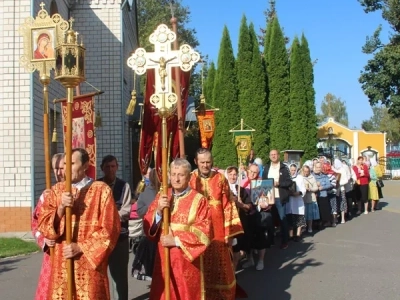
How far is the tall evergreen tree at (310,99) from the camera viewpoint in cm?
2461

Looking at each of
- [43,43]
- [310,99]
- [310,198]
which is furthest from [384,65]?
[43,43]

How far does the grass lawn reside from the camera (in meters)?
9.68

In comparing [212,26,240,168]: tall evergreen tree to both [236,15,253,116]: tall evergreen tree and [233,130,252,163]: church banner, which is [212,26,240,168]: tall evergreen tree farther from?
[233,130,252,163]: church banner

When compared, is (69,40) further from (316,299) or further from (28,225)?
(28,225)

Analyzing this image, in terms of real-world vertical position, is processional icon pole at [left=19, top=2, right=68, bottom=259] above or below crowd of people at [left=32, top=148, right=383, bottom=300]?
above

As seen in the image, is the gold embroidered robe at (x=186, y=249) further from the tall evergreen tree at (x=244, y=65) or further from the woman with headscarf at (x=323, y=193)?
the tall evergreen tree at (x=244, y=65)

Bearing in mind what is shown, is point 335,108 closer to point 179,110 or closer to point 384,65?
point 384,65

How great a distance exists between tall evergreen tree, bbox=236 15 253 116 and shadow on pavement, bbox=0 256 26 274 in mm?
16082

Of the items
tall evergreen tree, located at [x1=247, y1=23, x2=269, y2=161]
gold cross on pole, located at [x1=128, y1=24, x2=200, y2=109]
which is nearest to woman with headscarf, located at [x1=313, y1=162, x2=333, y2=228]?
gold cross on pole, located at [x1=128, y1=24, x2=200, y2=109]

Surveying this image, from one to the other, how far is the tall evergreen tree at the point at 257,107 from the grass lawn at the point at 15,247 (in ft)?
49.2

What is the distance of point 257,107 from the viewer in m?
24.4

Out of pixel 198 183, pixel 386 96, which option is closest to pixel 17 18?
pixel 198 183

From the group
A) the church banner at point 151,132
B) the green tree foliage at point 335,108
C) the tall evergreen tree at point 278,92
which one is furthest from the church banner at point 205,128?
the green tree foliage at point 335,108

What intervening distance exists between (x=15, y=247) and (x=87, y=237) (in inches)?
247
